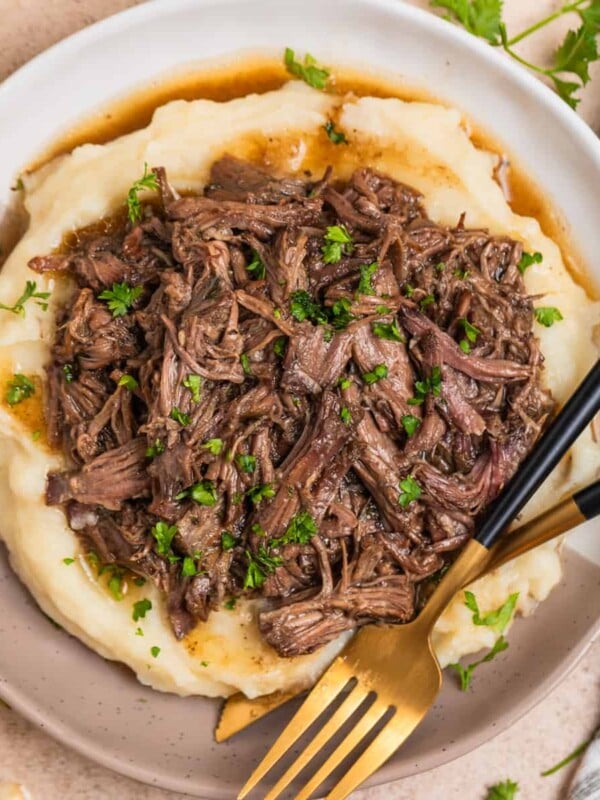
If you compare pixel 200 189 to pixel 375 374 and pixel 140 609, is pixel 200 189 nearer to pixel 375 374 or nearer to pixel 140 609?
pixel 375 374

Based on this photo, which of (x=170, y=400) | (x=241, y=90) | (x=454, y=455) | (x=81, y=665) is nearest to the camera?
(x=170, y=400)

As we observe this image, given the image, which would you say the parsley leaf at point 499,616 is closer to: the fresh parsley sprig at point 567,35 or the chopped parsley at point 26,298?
the chopped parsley at point 26,298

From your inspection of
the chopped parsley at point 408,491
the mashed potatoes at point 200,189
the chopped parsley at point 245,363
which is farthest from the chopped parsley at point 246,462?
the mashed potatoes at point 200,189

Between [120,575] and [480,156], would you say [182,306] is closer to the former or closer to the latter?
[120,575]

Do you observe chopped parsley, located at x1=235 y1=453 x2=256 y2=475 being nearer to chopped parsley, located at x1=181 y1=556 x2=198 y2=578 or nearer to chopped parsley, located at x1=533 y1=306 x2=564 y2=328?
chopped parsley, located at x1=181 y1=556 x2=198 y2=578

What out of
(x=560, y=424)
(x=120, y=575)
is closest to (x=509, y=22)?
(x=560, y=424)

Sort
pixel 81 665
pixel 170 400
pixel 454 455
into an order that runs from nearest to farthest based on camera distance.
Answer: pixel 170 400
pixel 454 455
pixel 81 665
